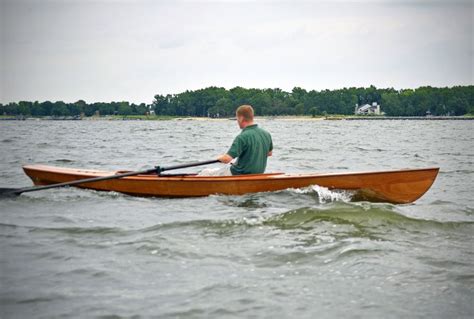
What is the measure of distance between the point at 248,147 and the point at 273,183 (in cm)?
79

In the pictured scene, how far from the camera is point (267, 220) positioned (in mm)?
8484

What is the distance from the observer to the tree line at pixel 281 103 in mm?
152625

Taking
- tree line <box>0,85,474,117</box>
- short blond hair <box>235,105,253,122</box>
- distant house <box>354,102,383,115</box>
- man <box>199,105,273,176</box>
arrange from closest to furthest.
A: man <box>199,105,273,176</box> → short blond hair <box>235,105,253,122</box> → tree line <box>0,85,474,117</box> → distant house <box>354,102,383,115</box>

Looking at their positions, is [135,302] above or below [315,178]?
below

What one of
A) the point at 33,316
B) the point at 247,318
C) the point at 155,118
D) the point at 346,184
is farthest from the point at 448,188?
the point at 155,118

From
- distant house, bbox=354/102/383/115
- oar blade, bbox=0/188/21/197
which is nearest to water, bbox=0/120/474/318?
oar blade, bbox=0/188/21/197

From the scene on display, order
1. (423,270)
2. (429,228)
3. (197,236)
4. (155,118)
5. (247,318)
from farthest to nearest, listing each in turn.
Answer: (155,118) < (429,228) < (197,236) < (423,270) < (247,318)

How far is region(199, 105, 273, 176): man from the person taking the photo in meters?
9.83

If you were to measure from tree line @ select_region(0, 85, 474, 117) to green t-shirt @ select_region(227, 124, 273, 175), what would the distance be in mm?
145791

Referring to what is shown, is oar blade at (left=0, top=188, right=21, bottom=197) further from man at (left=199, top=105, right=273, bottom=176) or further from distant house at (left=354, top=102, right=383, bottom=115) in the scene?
distant house at (left=354, top=102, right=383, bottom=115)

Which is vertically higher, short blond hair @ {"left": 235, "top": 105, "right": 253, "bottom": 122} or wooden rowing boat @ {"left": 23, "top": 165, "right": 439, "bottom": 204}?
short blond hair @ {"left": 235, "top": 105, "right": 253, "bottom": 122}

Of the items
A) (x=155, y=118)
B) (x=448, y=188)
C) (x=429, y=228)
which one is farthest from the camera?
(x=155, y=118)

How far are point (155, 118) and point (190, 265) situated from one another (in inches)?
6314

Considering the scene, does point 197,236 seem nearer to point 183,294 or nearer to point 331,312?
point 183,294
